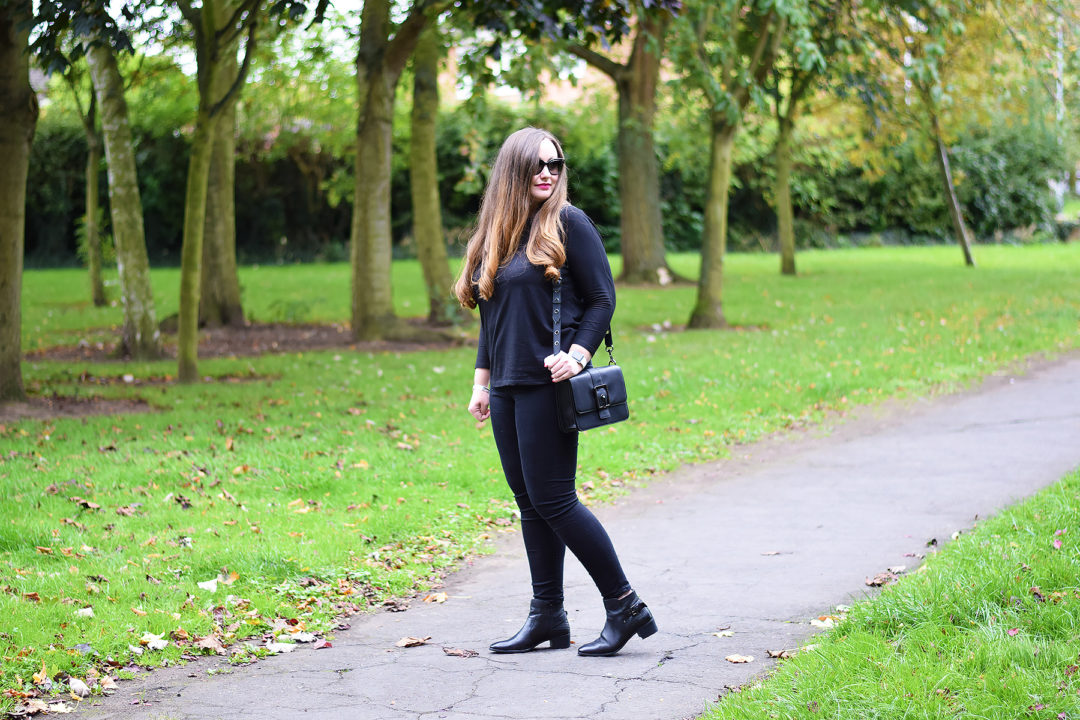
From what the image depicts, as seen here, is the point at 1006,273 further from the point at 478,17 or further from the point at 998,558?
the point at 998,558

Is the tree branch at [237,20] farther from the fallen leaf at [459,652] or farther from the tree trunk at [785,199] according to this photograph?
the tree trunk at [785,199]

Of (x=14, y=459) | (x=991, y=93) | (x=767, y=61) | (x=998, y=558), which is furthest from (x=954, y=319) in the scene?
(x=14, y=459)

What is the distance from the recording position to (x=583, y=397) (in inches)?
163

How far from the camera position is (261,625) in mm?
4953

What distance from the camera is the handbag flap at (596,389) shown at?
13.5ft

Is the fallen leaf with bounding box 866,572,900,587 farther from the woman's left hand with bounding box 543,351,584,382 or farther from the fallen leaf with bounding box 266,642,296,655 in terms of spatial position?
the fallen leaf with bounding box 266,642,296,655

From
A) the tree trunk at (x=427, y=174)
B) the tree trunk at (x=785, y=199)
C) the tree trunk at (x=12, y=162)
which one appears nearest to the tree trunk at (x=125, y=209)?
the tree trunk at (x=12, y=162)

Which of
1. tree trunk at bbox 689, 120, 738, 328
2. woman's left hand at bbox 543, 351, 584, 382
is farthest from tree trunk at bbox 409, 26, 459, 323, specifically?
woman's left hand at bbox 543, 351, 584, 382

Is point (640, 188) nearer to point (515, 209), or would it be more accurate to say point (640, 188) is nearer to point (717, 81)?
point (717, 81)

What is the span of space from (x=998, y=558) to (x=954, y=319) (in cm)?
1157

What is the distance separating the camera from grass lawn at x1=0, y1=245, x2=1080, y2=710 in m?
5.08

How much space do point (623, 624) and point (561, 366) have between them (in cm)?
112

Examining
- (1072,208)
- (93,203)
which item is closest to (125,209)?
(93,203)

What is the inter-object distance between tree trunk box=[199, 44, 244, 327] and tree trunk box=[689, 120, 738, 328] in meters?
7.13
